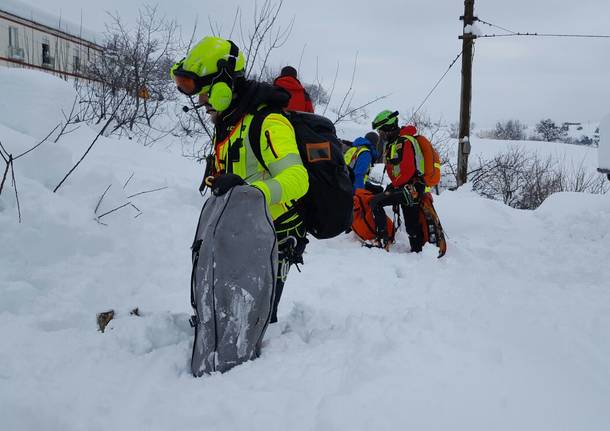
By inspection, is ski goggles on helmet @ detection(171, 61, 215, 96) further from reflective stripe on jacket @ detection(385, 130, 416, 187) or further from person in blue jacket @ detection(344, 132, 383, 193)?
person in blue jacket @ detection(344, 132, 383, 193)

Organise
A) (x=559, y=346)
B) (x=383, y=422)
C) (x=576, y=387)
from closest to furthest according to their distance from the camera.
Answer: (x=383, y=422) < (x=576, y=387) < (x=559, y=346)

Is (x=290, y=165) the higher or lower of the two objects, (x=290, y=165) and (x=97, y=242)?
the higher

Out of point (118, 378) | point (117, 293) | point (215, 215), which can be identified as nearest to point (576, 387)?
point (215, 215)

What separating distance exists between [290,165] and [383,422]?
1.23 metres

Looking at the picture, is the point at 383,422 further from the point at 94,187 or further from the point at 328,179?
the point at 94,187

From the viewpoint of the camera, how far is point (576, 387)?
2.07 meters

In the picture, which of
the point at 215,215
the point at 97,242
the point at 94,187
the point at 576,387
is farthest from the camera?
the point at 94,187

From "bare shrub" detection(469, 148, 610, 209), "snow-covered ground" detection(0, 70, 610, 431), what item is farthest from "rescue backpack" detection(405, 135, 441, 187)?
"bare shrub" detection(469, 148, 610, 209)

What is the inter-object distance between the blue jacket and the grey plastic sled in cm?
421

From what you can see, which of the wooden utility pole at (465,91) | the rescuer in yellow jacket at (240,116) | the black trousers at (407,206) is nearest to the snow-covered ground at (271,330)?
the black trousers at (407,206)

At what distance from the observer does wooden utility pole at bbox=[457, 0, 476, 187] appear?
410 inches

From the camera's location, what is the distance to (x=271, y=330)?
285 cm

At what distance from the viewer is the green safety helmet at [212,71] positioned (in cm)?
237

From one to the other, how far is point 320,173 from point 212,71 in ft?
2.68
